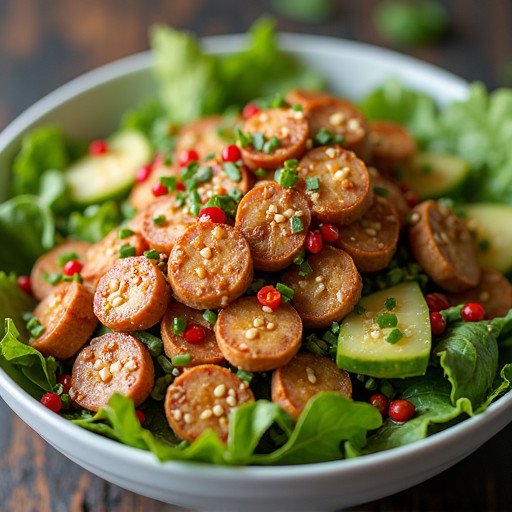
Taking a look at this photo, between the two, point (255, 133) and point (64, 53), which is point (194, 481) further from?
point (64, 53)

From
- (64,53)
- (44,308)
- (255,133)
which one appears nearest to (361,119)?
(255,133)

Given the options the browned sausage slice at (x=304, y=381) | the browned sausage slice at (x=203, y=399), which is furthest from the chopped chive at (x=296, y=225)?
the browned sausage slice at (x=203, y=399)

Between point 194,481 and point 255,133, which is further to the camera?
point 255,133

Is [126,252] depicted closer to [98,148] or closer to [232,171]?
[232,171]

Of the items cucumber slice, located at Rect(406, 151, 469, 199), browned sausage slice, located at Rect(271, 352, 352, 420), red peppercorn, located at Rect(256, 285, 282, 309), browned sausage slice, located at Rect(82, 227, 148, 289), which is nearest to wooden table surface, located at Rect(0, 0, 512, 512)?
cucumber slice, located at Rect(406, 151, 469, 199)

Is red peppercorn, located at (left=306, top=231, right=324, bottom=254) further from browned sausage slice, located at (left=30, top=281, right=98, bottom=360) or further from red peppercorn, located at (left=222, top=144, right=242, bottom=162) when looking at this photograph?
browned sausage slice, located at (left=30, top=281, right=98, bottom=360)

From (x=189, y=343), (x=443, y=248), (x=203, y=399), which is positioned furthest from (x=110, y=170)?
(x=443, y=248)
